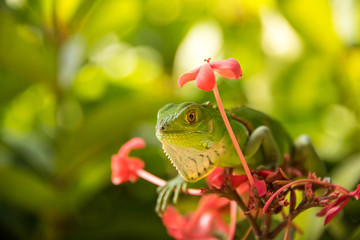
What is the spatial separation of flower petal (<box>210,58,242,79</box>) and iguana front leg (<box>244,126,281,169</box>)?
216 mm

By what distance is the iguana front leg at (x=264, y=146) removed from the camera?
34.7 inches

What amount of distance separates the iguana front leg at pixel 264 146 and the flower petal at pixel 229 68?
0.22 m

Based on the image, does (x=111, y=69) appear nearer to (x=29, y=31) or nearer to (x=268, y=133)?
(x=29, y=31)

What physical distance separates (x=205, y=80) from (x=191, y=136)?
0.15 meters

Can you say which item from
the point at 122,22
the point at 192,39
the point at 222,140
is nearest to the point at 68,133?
the point at 122,22

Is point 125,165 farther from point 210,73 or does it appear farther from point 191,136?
point 210,73

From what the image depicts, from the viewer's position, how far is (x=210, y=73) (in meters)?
0.70

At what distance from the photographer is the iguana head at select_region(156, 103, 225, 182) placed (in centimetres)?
80

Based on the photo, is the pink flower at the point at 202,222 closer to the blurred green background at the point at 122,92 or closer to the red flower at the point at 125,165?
the red flower at the point at 125,165

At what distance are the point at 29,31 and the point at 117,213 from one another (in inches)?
29.9

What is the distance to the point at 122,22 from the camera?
189 centimetres

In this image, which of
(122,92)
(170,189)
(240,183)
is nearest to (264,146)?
(240,183)

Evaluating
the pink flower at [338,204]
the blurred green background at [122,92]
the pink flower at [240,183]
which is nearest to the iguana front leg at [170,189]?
the pink flower at [240,183]

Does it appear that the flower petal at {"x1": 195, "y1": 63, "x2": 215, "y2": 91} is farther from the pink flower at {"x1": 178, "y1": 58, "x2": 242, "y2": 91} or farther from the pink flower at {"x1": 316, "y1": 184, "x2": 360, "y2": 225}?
the pink flower at {"x1": 316, "y1": 184, "x2": 360, "y2": 225}
